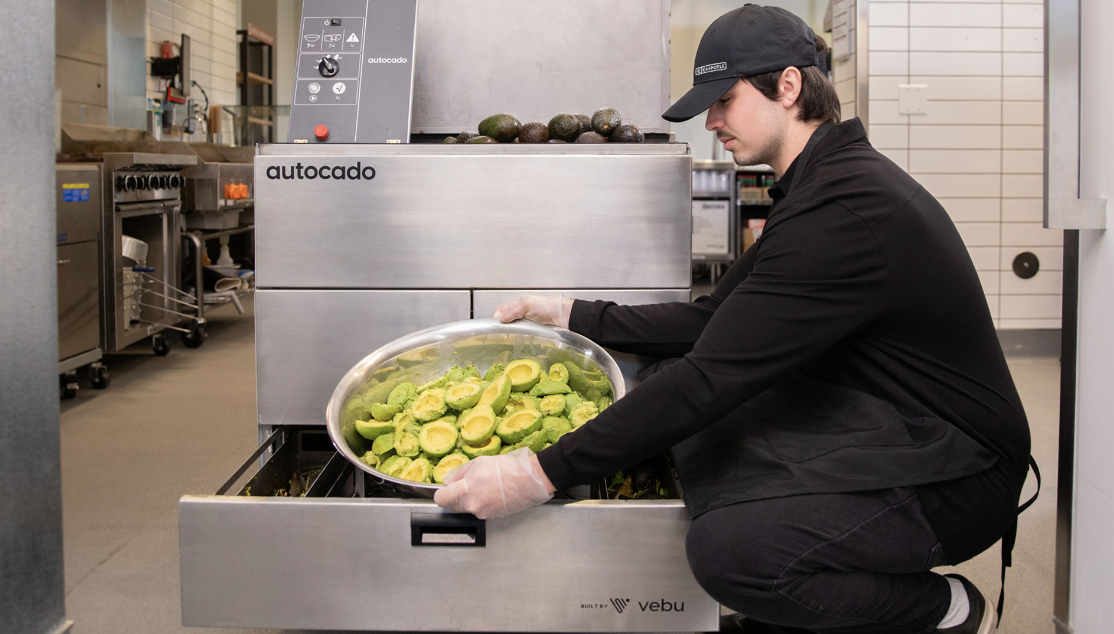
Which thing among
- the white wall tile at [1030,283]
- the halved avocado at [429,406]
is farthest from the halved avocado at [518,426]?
the white wall tile at [1030,283]

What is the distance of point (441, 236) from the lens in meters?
1.58

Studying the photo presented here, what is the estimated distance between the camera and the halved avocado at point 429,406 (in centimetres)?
134

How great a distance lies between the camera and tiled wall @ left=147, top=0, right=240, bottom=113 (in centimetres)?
647

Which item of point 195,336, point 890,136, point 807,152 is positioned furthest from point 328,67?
point 890,136

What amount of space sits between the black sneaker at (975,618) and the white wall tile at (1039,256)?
3.56m

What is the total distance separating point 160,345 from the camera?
4.21 meters

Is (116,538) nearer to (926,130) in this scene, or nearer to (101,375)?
(101,375)

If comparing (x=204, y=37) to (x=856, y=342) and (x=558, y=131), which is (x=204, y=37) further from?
(x=856, y=342)

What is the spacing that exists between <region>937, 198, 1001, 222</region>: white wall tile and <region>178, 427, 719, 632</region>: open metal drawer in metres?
3.67

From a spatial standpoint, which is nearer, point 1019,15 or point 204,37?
point 1019,15

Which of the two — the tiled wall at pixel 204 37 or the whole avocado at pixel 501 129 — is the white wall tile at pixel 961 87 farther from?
the tiled wall at pixel 204 37

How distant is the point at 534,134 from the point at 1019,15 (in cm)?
356

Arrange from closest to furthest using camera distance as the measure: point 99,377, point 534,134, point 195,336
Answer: point 534,134 < point 99,377 < point 195,336

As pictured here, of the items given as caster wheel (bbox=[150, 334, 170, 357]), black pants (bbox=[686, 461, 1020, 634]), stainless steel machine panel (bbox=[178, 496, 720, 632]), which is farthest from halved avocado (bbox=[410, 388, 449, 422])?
caster wheel (bbox=[150, 334, 170, 357])
